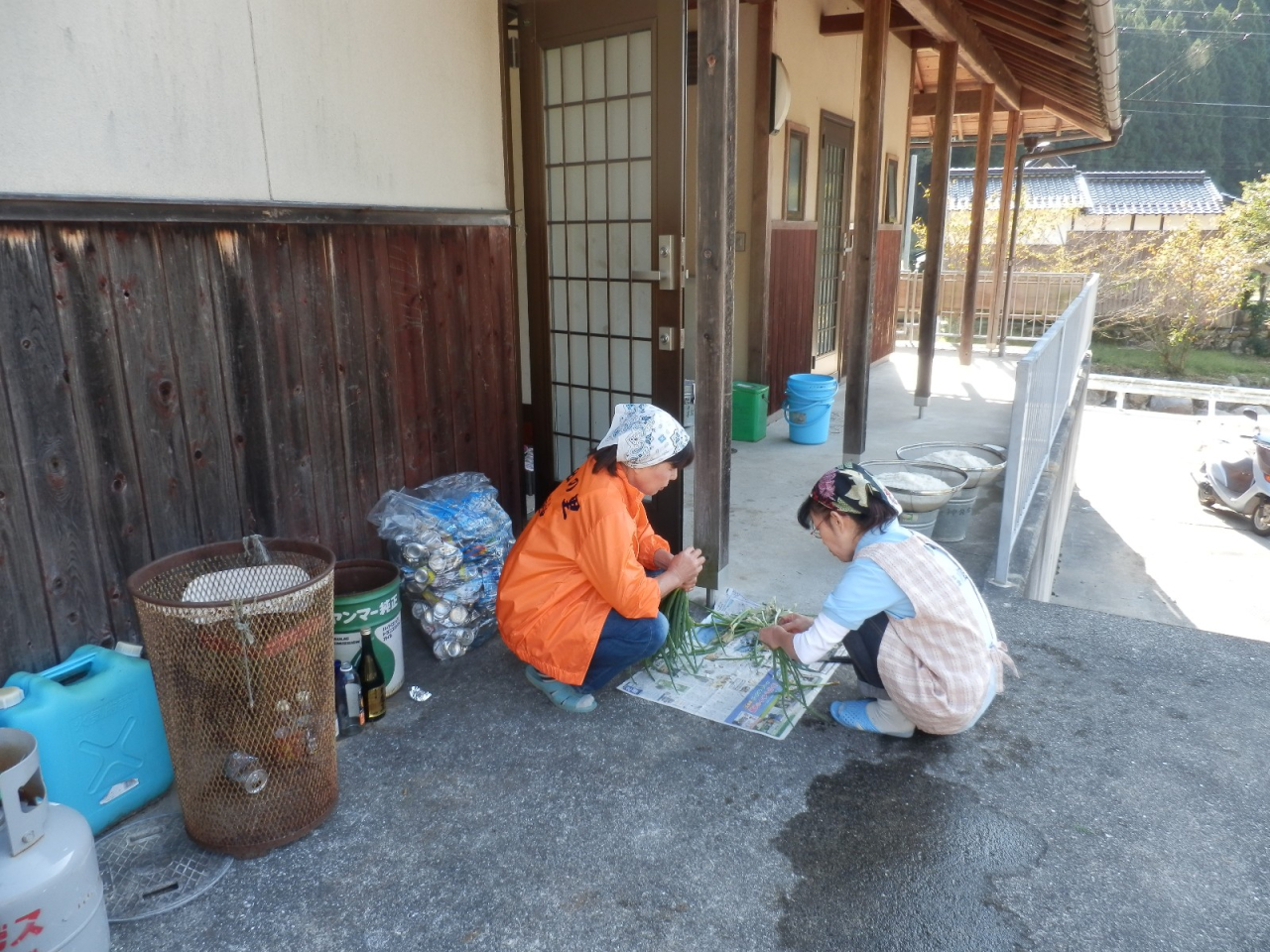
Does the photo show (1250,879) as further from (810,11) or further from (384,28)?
(810,11)

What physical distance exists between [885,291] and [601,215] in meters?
8.25

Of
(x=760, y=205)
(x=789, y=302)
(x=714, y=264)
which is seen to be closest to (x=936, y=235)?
(x=789, y=302)

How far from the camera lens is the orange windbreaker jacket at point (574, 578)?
9.77 feet

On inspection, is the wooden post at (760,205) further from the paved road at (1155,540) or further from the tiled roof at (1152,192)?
the tiled roof at (1152,192)

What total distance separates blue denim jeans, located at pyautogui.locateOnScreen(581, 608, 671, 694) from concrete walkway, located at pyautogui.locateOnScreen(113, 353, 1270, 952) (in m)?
0.15

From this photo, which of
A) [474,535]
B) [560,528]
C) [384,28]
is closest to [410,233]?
[384,28]

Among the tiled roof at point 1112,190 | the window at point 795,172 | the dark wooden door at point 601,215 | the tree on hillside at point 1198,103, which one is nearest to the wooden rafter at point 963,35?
the window at point 795,172

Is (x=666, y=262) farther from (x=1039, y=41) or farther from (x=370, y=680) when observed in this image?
(x=1039, y=41)

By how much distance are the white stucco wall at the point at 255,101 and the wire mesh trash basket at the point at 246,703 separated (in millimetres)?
1281

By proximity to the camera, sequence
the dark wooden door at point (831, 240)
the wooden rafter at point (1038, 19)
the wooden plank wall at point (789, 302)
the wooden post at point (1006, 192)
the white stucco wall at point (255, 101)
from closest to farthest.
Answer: the white stucco wall at point (255, 101), the wooden rafter at point (1038, 19), the wooden plank wall at point (789, 302), the dark wooden door at point (831, 240), the wooden post at point (1006, 192)

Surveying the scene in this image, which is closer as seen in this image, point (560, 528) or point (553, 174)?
point (560, 528)

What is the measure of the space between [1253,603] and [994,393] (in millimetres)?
3233

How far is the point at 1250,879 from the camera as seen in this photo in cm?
242

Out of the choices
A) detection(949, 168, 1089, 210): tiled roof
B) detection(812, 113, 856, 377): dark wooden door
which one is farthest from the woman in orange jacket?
detection(949, 168, 1089, 210): tiled roof
